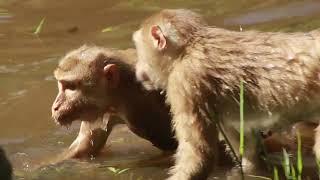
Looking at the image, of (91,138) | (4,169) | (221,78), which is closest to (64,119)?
(91,138)

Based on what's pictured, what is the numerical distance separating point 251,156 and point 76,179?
125 centimetres

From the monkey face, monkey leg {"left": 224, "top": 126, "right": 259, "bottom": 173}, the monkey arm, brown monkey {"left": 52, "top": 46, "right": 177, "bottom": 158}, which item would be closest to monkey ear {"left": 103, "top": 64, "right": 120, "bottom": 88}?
brown monkey {"left": 52, "top": 46, "right": 177, "bottom": 158}

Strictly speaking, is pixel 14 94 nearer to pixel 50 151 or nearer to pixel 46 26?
pixel 50 151

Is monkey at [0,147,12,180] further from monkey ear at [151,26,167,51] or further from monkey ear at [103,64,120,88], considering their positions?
monkey ear at [103,64,120,88]

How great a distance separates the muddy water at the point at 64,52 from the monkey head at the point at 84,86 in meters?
0.39

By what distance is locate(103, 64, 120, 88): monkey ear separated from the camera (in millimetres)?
7910

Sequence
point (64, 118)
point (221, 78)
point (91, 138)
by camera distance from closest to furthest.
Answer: point (221, 78) → point (64, 118) → point (91, 138)

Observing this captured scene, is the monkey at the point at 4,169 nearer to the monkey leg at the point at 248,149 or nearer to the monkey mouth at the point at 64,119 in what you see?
the monkey mouth at the point at 64,119

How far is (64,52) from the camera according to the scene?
33.6 feet

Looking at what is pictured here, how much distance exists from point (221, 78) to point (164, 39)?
0.47 metres

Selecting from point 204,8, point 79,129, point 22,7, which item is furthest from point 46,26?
point 79,129

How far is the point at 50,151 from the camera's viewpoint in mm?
8188

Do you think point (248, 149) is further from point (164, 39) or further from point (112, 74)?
point (112, 74)

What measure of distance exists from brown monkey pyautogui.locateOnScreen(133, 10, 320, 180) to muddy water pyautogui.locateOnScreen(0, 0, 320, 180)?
0.62m
